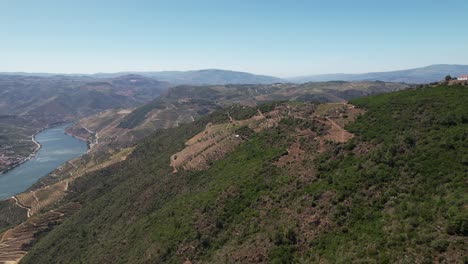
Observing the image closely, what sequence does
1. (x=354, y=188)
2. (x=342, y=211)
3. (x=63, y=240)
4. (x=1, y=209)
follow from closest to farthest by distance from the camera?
(x=342, y=211), (x=354, y=188), (x=63, y=240), (x=1, y=209)

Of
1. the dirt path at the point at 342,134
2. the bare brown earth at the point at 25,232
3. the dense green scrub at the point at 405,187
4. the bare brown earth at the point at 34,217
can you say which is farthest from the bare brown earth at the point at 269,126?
the bare brown earth at the point at 34,217

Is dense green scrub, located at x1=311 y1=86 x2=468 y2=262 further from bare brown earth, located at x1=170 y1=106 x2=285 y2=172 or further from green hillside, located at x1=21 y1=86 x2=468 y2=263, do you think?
bare brown earth, located at x1=170 y1=106 x2=285 y2=172

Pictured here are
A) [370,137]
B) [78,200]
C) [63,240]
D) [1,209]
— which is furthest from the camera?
[1,209]

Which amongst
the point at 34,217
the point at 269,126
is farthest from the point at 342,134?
the point at 34,217

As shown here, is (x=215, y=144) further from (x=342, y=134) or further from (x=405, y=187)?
(x=405, y=187)

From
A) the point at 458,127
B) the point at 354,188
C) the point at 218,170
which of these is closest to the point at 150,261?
the point at 218,170

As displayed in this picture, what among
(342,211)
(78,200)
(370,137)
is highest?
(370,137)

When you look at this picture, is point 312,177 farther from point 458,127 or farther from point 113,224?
point 113,224

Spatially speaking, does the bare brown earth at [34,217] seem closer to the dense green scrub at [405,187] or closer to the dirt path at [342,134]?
the dirt path at [342,134]
